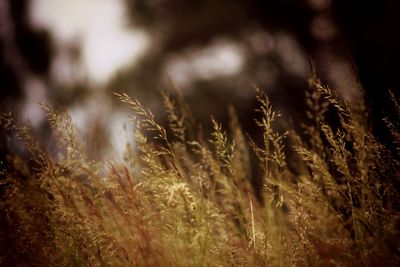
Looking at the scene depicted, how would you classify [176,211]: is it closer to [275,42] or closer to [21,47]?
[275,42]

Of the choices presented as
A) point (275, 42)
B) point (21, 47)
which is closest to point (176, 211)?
point (275, 42)

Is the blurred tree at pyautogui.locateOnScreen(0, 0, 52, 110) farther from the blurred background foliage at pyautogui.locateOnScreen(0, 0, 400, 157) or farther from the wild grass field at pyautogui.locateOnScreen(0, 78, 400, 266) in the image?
the wild grass field at pyautogui.locateOnScreen(0, 78, 400, 266)

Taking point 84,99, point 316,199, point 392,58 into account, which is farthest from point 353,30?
point 84,99

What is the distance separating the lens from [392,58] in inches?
134

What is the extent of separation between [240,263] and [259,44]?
5622 mm

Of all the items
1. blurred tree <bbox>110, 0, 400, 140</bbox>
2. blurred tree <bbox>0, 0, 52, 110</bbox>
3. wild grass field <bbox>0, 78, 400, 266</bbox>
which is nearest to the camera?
wild grass field <bbox>0, 78, 400, 266</bbox>

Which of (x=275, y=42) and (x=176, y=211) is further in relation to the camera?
(x=275, y=42)

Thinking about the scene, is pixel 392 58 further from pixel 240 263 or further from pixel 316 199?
pixel 240 263

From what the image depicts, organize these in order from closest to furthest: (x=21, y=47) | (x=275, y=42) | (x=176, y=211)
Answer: (x=176, y=211), (x=275, y=42), (x=21, y=47)

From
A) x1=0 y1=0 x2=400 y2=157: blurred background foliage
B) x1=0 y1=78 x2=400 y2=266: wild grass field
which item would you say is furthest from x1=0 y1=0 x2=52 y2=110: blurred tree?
x1=0 y1=78 x2=400 y2=266: wild grass field

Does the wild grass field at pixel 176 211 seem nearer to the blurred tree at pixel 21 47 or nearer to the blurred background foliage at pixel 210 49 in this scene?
the blurred background foliage at pixel 210 49

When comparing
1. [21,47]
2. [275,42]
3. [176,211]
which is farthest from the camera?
[21,47]

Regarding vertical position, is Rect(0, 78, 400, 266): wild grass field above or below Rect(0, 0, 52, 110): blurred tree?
below

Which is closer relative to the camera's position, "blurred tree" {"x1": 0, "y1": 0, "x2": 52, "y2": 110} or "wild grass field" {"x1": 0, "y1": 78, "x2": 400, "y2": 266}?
"wild grass field" {"x1": 0, "y1": 78, "x2": 400, "y2": 266}
